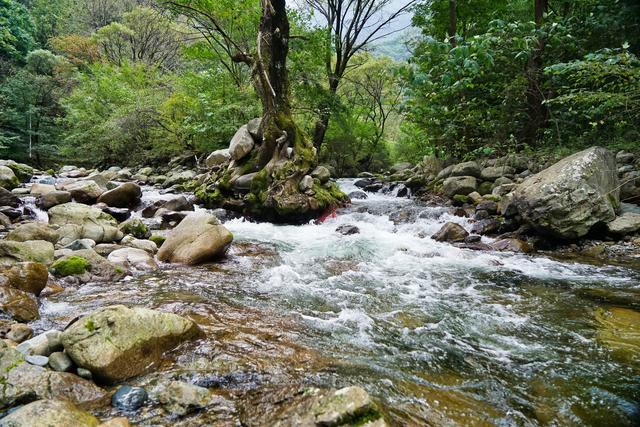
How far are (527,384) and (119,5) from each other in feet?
145

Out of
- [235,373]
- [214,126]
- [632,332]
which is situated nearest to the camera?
[235,373]

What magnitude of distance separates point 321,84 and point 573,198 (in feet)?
44.0

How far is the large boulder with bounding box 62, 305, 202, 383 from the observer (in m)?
2.60

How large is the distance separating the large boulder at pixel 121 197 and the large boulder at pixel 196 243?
545cm

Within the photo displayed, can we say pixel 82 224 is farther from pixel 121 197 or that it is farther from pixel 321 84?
pixel 321 84

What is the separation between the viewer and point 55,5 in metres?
36.1

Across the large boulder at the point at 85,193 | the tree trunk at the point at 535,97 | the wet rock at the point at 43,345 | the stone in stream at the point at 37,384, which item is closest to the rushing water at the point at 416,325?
the stone in stream at the point at 37,384

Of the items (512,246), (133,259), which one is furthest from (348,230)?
(133,259)

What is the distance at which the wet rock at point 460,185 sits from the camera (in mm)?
11336

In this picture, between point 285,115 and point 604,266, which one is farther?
point 285,115

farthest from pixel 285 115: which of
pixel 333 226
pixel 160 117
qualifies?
pixel 160 117

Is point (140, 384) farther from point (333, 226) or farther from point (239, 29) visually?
point (239, 29)

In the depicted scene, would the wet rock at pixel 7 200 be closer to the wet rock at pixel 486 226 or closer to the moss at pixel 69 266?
the moss at pixel 69 266

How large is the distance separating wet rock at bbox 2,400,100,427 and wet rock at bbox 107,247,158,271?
12.5 feet
